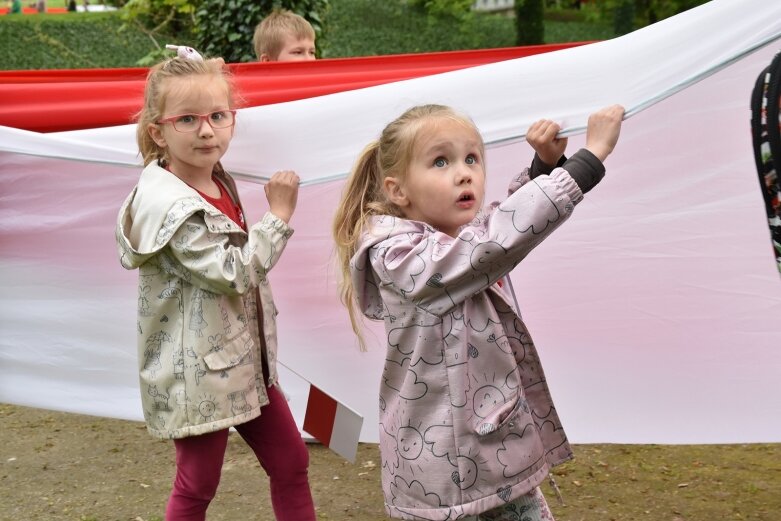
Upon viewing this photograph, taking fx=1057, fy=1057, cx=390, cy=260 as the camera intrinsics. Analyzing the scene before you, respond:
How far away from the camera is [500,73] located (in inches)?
101

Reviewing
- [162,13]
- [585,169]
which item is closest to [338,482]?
[585,169]

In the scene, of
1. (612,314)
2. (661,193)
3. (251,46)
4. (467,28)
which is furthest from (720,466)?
(467,28)

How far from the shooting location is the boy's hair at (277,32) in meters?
4.78

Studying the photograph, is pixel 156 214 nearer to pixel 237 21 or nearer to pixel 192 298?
pixel 192 298

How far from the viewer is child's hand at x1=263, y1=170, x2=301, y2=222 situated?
8.54 ft

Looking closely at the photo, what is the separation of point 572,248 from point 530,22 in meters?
15.7

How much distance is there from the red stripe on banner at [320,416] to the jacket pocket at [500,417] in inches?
36.0

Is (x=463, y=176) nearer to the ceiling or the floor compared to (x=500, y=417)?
nearer to the ceiling

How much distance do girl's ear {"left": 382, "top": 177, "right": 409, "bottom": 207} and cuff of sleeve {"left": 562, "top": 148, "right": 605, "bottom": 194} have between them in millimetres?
390

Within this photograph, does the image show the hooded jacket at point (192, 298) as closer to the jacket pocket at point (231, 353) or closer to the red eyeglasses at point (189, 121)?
the jacket pocket at point (231, 353)

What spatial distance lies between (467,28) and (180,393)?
1683 centimetres

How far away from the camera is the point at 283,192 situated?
8.66ft

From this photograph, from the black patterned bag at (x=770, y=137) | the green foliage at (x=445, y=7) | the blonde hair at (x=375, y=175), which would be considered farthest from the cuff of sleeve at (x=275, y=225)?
the green foliage at (x=445, y=7)

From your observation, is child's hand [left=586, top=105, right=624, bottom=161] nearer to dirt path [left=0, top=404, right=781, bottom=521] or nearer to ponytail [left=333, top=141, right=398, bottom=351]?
ponytail [left=333, top=141, right=398, bottom=351]
